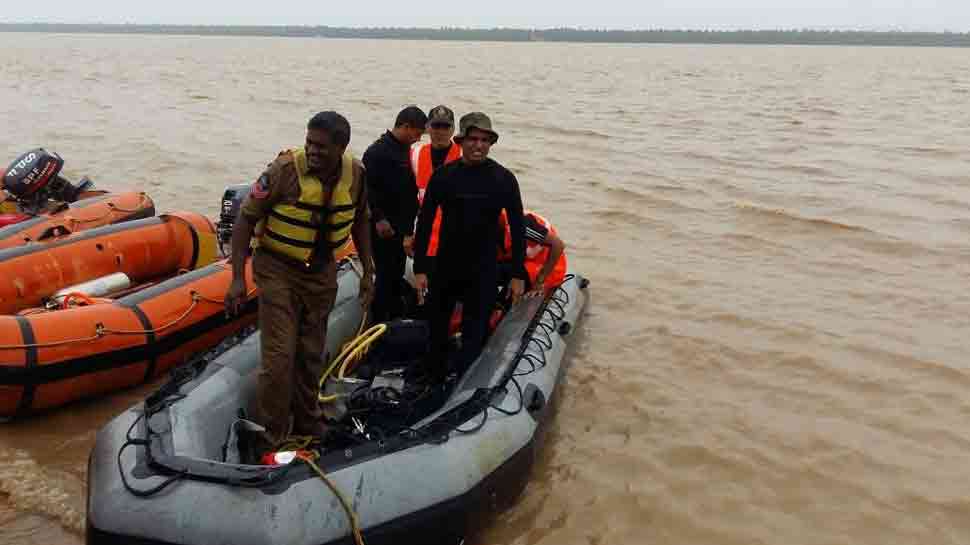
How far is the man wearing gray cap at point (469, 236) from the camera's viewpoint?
12.1 feet

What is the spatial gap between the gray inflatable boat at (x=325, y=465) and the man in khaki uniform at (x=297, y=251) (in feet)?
0.87

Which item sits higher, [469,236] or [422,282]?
[469,236]

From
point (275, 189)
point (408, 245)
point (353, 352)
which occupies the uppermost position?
point (275, 189)

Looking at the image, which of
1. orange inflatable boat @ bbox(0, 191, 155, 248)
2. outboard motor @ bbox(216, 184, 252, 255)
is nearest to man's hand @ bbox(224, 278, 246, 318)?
outboard motor @ bbox(216, 184, 252, 255)

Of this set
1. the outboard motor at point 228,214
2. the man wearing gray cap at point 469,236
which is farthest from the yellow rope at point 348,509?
the outboard motor at point 228,214

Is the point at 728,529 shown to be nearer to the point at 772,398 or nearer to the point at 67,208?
the point at 772,398

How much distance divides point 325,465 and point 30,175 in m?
4.57

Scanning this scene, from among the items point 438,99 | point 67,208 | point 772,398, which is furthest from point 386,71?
point 772,398

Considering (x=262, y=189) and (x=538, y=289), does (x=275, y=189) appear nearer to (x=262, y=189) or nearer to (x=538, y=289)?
(x=262, y=189)

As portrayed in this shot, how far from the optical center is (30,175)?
20.4 feet

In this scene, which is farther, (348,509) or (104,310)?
(104,310)

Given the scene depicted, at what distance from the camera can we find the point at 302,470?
293 cm

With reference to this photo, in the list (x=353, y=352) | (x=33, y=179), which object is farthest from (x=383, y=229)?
(x=33, y=179)

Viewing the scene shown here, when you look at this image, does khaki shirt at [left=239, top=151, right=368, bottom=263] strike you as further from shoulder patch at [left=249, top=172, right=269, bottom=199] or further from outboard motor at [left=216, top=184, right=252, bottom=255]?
outboard motor at [left=216, top=184, right=252, bottom=255]
